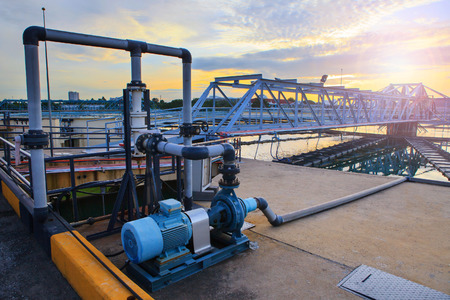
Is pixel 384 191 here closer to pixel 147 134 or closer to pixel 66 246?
pixel 147 134

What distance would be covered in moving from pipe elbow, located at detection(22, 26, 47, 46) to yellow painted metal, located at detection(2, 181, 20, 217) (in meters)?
2.78

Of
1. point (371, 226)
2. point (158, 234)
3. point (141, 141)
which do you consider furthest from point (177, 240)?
point (371, 226)

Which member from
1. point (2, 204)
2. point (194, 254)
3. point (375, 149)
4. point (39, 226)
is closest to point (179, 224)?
point (194, 254)

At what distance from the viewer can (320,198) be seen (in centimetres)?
694

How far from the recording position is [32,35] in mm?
3463

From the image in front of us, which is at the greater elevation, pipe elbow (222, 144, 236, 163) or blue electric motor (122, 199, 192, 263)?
pipe elbow (222, 144, 236, 163)

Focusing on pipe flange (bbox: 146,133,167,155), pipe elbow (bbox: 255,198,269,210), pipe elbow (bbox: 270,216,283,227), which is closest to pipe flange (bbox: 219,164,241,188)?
pipe elbow (bbox: 255,198,269,210)

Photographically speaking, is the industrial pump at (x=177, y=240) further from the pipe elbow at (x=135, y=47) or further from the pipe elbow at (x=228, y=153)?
the pipe elbow at (x=135, y=47)

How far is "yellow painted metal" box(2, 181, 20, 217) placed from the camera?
494 cm

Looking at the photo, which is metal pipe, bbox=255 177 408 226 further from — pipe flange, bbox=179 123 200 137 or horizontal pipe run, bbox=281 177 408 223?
pipe flange, bbox=179 123 200 137

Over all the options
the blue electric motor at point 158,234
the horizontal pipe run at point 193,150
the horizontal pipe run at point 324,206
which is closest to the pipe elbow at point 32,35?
the horizontal pipe run at point 193,150

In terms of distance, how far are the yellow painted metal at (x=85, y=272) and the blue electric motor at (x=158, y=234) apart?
0.27 meters

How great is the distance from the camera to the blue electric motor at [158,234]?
3.04 meters

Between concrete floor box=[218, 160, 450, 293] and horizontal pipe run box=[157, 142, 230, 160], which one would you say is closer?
horizontal pipe run box=[157, 142, 230, 160]
